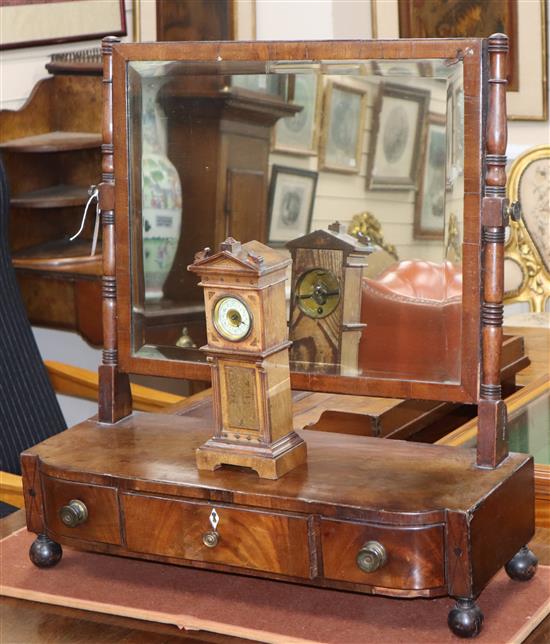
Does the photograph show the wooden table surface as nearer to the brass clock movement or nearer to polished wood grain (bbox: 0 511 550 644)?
polished wood grain (bbox: 0 511 550 644)

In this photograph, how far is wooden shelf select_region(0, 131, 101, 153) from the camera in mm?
3525

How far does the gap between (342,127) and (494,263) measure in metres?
0.31

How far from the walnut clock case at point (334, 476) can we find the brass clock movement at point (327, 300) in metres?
0.03

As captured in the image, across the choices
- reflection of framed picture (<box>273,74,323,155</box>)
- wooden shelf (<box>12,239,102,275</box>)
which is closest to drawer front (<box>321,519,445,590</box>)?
reflection of framed picture (<box>273,74,323,155</box>)

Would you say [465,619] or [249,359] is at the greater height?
[249,359]

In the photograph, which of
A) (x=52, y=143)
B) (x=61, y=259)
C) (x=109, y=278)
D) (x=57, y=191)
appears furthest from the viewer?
(x=57, y=191)

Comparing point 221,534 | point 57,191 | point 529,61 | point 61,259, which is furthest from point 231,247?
point 529,61

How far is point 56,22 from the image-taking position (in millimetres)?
3920

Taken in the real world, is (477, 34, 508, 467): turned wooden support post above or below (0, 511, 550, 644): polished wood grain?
above

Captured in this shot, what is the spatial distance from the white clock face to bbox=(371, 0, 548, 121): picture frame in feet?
9.81

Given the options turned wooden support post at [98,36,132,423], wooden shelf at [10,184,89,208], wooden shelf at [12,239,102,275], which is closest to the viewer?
turned wooden support post at [98,36,132,423]

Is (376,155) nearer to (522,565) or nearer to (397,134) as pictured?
(397,134)

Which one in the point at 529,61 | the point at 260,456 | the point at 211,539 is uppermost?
the point at 529,61

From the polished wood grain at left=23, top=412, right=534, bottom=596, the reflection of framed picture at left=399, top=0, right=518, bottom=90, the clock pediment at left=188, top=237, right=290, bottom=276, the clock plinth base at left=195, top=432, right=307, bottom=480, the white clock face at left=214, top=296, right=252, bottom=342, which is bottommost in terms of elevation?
the polished wood grain at left=23, top=412, right=534, bottom=596
